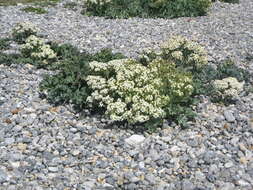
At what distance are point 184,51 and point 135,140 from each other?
386 cm

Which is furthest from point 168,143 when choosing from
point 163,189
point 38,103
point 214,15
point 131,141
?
point 214,15

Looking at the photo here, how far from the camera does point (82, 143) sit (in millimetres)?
9242

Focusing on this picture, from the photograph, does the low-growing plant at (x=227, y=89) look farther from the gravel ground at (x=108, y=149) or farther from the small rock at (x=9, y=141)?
the small rock at (x=9, y=141)

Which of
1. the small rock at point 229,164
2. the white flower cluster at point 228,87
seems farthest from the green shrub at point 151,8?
the small rock at point 229,164

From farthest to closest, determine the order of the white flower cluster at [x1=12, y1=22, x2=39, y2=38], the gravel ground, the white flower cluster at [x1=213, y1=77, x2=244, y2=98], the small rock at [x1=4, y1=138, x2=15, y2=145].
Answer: the white flower cluster at [x1=12, y1=22, x2=39, y2=38]
the white flower cluster at [x1=213, y1=77, x2=244, y2=98]
the small rock at [x1=4, y1=138, x2=15, y2=145]
the gravel ground

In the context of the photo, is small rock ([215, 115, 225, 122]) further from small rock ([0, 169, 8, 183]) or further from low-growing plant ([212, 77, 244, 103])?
small rock ([0, 169, 8, 183])

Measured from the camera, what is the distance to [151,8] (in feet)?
63.4

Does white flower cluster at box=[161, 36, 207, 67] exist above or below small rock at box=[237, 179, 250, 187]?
above

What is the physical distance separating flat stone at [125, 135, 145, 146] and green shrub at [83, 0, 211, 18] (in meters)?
9.97

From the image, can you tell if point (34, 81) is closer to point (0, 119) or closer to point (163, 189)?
point (0, 119)

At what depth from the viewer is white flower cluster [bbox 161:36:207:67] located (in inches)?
468

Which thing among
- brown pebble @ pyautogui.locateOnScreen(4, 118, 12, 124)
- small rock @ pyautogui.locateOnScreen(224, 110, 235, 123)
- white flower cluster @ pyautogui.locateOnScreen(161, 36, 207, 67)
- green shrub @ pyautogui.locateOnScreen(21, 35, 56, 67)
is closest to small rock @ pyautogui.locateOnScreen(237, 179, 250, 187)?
small rock @ pyautogui.locateOnScreen(224, 110, 235, 123)

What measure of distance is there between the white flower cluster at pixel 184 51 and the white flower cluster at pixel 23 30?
16.5 ft

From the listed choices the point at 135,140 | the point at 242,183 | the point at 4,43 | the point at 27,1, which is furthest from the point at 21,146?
the point at 27,1
